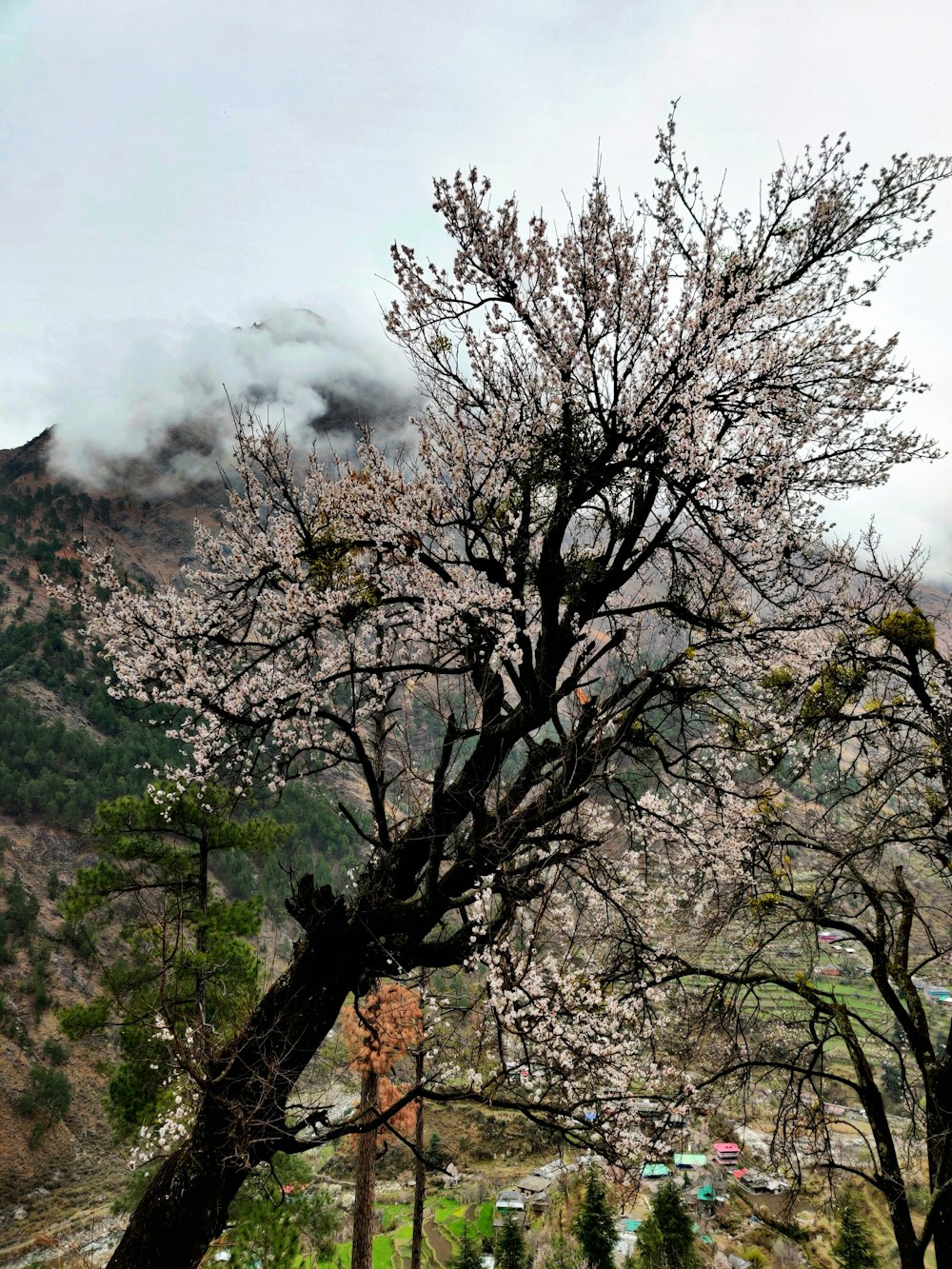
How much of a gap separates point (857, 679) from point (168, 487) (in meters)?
177

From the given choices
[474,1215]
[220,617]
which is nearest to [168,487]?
[474,1215]

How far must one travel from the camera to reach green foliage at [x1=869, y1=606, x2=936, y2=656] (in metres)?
5.75

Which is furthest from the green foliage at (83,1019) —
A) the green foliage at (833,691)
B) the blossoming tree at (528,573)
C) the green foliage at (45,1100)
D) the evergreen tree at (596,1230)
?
the green foliage at (45,1100)

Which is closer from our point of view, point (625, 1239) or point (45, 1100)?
point (625, 1239)

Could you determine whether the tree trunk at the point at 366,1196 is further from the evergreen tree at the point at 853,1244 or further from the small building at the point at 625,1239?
the small building at the point at 625,1239

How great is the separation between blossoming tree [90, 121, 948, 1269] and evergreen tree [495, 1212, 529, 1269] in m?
18.4

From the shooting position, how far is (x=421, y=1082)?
3930mm

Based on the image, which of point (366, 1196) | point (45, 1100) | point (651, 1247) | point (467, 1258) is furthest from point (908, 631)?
point (45, 1100)

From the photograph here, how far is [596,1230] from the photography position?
1791cm

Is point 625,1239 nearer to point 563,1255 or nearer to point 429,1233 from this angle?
point 563,1255

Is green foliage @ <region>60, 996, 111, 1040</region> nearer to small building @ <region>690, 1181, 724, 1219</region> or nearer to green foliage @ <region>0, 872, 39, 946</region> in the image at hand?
small building @ <region>690, 1181, 724, 1219</region>

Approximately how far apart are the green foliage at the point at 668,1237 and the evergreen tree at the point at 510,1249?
3.28 m

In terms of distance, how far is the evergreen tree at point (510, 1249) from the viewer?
720 inches

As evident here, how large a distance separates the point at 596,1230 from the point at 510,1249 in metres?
2.58
